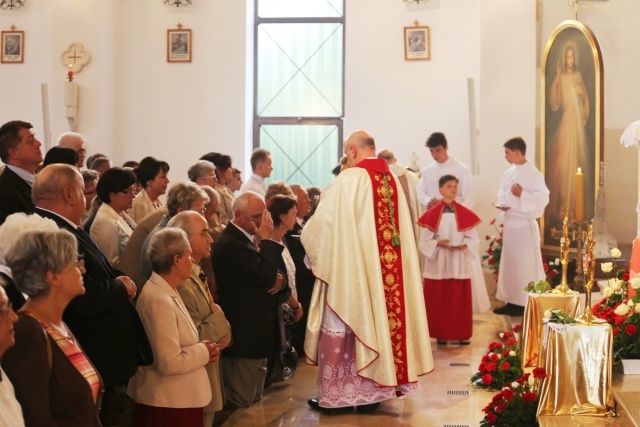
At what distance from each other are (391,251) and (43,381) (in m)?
4.06

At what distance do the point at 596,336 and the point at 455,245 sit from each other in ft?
14.2

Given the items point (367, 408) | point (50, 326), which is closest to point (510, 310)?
point (367, 408)

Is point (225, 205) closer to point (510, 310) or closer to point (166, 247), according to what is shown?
point (166, 247)

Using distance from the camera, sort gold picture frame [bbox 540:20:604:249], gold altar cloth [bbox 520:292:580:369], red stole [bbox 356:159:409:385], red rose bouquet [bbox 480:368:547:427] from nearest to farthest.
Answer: red rose bouquet [bbox 480:368:547:427] → red stole [bbox 356:159:409:385] → gold altar cloth [bbox 520:292:580:369] → gold picture frame [bbox 540:20:604:249]

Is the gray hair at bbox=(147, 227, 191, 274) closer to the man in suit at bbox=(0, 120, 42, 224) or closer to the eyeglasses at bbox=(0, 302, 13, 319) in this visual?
the man in suit at bbox=(0, 120, 42, 224)

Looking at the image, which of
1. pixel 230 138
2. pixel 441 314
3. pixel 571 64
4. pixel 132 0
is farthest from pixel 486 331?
pixel 132 0

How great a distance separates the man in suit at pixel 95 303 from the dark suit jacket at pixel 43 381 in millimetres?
979

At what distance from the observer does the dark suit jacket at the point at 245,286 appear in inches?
261

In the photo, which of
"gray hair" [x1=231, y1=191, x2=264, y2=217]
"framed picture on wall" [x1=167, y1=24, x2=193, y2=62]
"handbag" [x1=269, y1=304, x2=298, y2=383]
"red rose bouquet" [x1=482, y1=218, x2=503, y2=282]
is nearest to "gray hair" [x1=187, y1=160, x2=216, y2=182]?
"gray hair" [x1=231, y1=191, x2=264, y2=217]

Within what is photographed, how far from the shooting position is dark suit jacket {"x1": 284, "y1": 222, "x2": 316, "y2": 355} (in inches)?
340

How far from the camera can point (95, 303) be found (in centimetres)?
454

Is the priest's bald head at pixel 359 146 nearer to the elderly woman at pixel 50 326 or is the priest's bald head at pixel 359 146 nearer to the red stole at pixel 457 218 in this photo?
the red stole at pixel 457 218

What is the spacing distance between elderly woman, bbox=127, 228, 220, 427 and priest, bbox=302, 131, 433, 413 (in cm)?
192

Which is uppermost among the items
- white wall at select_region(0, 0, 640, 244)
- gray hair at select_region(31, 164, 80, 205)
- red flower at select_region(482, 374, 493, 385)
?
white wall at select_region(0, 0, 640, 244)
